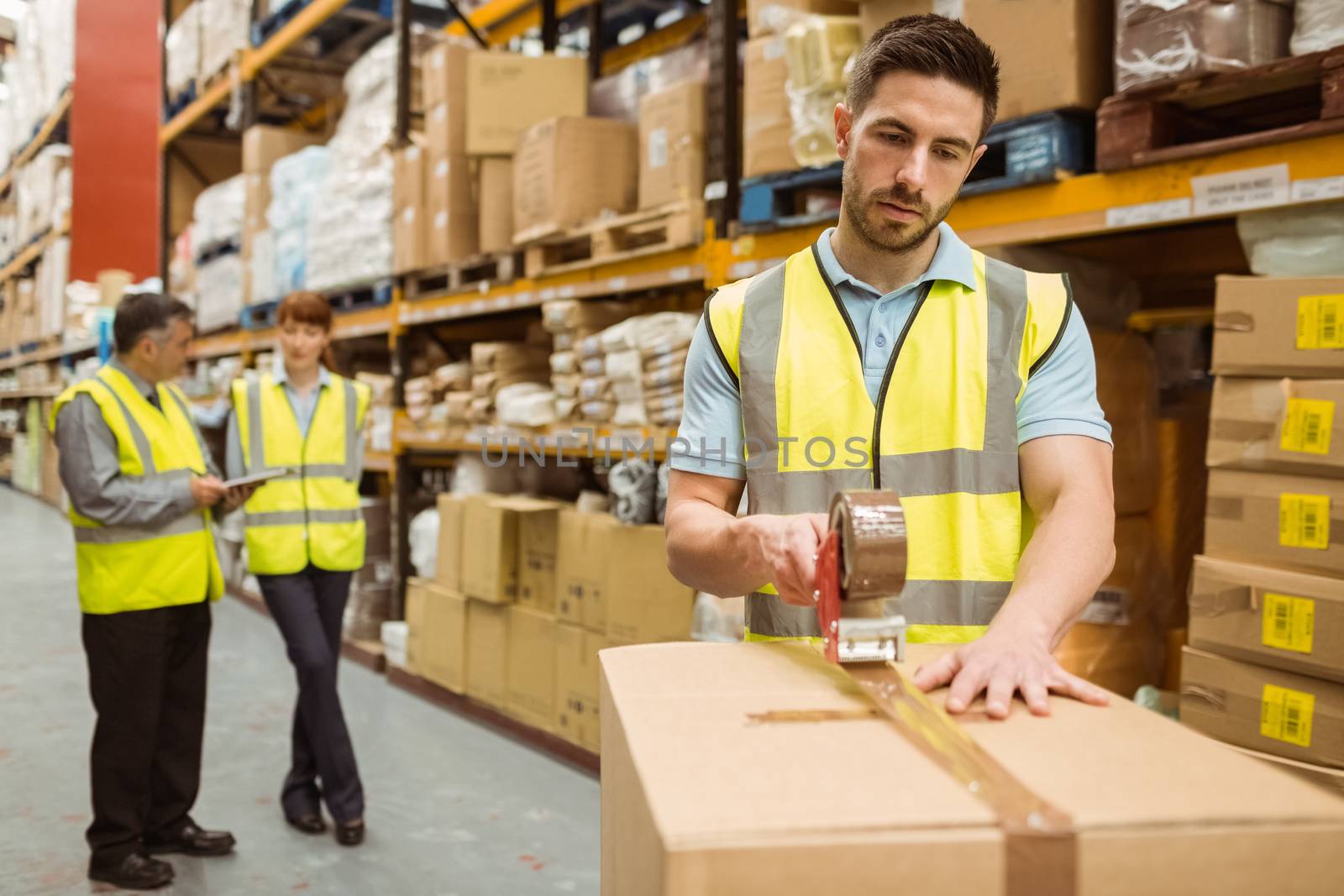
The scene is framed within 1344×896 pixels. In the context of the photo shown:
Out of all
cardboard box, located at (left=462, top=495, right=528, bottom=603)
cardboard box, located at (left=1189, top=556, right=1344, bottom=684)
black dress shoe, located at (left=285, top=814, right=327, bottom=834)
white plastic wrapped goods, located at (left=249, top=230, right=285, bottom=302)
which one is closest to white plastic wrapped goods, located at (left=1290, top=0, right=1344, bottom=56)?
cardboard box, located at (left=1189, top=556, right=1344, bottom=684)

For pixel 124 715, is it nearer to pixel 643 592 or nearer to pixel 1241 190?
pixel 643 592

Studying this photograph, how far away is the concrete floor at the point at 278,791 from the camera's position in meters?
3.35

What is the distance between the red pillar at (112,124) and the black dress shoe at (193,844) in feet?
25.8

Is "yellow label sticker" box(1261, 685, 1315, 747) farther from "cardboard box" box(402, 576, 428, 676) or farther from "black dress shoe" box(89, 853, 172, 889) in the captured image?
"cardboard box" box(402, 576, 428, 676)

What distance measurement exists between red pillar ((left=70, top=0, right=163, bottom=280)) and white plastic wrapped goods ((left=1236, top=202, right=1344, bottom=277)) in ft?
31.5

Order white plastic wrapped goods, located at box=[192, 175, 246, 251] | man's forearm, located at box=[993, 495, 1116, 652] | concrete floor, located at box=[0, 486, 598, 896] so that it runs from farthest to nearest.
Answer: white plastic wrapped goods, located at box=[192, 175, 246, 251], concrete floor, located at box=[0, 486, 598, 896], man's forearm, located at box=[993, 495, 1116, 652]

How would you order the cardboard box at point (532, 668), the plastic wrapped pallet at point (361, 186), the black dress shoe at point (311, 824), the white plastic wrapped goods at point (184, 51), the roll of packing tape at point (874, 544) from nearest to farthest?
the roll of packing tape at point (874, 544)
the black dress shoe at point (311, 824)
the cardboard box at point (532, 668)
the plastic wrapped pallet at point (361, 186)
the white plastic wrapped goods at point (184, 51)

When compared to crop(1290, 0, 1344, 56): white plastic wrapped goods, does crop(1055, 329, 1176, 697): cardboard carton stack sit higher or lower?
lower

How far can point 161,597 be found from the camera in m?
3.32

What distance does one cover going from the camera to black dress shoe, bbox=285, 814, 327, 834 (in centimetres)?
371

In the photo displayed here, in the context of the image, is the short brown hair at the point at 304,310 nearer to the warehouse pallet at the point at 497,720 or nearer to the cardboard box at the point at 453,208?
the cardboard box at the point at 453,208

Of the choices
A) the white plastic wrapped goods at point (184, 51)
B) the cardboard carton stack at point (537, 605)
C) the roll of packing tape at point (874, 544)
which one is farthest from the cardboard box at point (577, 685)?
the white plastic wrapped goods at point (184, 51)

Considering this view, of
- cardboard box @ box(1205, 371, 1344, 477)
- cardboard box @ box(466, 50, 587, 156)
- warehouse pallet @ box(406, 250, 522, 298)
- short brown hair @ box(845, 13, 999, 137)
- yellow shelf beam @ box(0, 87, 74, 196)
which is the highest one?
yellow shelf beam @ box(0, 87, 74, 196)

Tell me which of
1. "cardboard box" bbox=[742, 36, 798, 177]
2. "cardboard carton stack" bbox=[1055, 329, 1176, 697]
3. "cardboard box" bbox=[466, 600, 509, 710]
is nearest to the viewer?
"cardboard carton stack" bbox=[1055, 329, 1176, 697]
